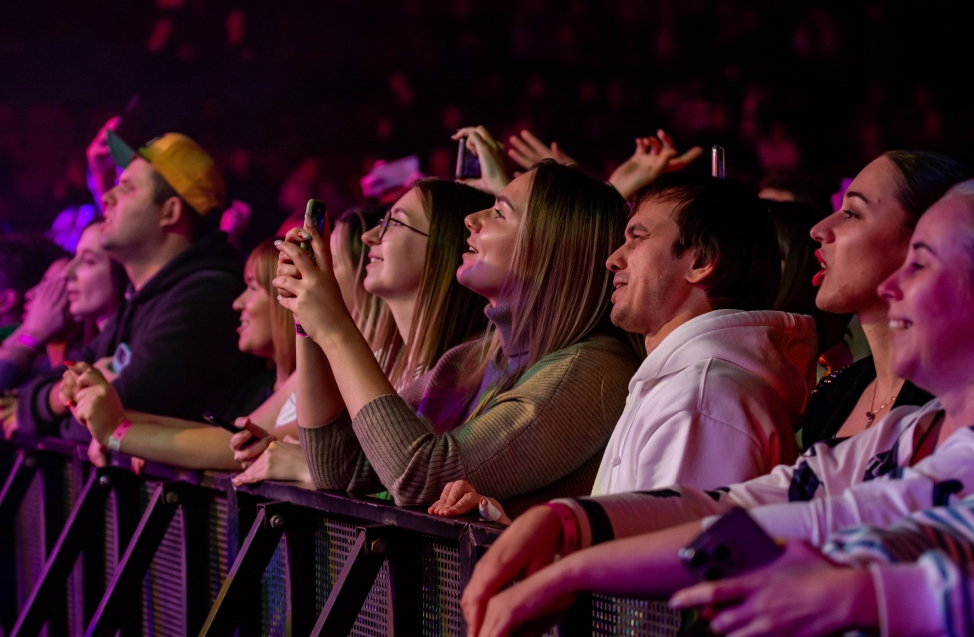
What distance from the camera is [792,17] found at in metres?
3.54

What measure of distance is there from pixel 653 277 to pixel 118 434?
54.1 inches

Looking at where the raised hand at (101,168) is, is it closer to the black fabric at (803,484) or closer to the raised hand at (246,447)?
the raised hand at (246,447)

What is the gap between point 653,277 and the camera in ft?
5.02

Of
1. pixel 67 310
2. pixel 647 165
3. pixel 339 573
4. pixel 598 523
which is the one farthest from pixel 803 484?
pixel 67 310

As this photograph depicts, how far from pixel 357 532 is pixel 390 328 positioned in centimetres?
81

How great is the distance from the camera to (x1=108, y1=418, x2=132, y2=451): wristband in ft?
7.68

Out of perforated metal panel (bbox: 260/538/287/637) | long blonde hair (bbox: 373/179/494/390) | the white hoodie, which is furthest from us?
long blonde hair (bbox: 373/179/494/390)

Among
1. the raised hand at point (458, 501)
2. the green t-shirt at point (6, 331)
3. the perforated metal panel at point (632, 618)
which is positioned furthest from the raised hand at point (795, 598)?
the green t-shirt at point (6, 331)

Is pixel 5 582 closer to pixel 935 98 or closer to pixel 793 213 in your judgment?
pixel 793 213

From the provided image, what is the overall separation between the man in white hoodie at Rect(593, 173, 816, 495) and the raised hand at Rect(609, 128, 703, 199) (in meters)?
0.81

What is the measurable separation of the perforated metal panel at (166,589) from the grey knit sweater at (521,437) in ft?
2.50

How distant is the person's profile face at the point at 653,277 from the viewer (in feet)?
5.02

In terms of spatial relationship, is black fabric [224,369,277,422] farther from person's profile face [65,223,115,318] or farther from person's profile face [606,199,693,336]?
person's profile face [606,199,693,336]

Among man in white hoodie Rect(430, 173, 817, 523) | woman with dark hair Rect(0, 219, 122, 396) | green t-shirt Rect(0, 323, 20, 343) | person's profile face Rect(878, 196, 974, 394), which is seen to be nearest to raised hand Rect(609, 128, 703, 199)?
man in white hoodie Rect(430, 173, 817, 523)
